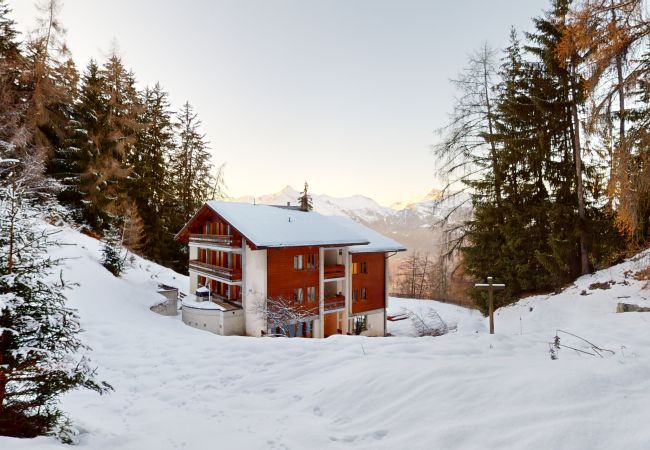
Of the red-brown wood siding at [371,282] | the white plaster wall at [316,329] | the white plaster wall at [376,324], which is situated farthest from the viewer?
the white plaster wall at [376,324]

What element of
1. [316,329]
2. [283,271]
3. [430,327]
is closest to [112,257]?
[283,271]

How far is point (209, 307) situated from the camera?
20.1 m

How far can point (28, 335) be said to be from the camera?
4.42 m

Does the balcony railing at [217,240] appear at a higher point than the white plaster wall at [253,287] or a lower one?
higher

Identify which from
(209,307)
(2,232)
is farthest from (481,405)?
(209,307)

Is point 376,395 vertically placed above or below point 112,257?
below

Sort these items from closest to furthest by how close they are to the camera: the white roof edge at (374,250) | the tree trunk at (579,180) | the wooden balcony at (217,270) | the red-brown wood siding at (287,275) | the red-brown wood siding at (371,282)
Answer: the tree trunk at (579,180)
the red-brown wood siding at (287,275)
the wooden balcony at (217,270)
the white roof edge at (374,250)
the red-brown wood siding at (371,282)

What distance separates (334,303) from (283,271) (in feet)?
15.4

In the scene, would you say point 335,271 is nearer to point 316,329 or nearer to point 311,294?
point 311,294

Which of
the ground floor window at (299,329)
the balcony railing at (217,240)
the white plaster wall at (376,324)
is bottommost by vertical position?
the white plaster wall at (376,324)

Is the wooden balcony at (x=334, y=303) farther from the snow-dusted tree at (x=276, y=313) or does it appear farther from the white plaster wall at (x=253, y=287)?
the white plaster wall at (x=253, y=287)

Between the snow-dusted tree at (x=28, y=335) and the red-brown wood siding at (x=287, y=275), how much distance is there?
51.2 ft

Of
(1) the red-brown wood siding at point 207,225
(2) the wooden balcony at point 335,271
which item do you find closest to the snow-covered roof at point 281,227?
(1) the red-brown wood siding at point 207,225

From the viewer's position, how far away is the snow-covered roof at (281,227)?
19.9 m
